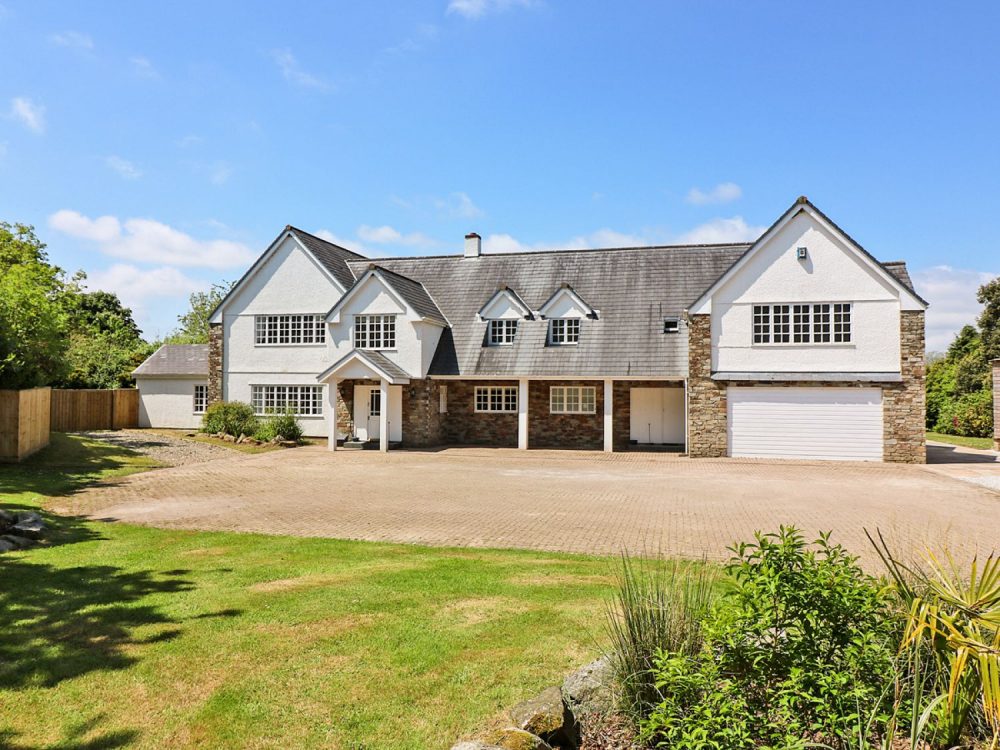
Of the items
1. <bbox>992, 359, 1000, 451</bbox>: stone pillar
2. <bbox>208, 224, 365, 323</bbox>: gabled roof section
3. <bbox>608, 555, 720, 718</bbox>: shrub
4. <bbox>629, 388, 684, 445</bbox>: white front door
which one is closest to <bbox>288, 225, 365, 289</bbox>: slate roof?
<bbox>208, 224, 365, 323</bbox>: gabled roof section

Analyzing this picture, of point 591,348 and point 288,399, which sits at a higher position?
point 591,348

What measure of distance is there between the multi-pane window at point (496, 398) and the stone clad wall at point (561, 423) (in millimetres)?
894

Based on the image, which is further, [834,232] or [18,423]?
[834,232]

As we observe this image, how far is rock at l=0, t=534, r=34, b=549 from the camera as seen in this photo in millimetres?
10110

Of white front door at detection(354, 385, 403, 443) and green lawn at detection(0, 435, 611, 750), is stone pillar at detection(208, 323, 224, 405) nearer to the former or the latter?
white front door at detection(354, 385, 403, 443)

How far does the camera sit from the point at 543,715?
4.40m

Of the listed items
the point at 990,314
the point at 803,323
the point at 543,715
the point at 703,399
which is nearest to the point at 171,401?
the point at 703,399

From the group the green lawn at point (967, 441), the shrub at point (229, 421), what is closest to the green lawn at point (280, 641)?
the shrub at point (229, 421)

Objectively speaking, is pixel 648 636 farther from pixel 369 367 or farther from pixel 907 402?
pixel 369 367

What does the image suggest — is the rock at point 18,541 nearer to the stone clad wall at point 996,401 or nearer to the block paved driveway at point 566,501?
the block paved driveway at point 566,501

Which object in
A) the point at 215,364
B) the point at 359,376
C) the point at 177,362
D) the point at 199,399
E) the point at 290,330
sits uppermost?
the point at 290,330

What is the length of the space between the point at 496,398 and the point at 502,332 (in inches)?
119

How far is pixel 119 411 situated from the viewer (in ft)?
108

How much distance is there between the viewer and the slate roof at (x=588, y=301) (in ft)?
89.7
